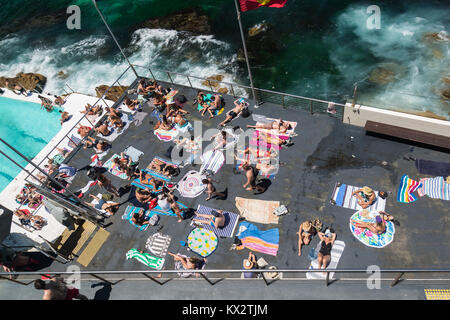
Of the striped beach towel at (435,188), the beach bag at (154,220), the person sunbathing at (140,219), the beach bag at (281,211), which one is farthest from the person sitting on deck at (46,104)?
the striped beach towel at (435,188)

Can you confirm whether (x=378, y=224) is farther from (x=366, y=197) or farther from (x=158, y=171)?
(x=158, y=171)

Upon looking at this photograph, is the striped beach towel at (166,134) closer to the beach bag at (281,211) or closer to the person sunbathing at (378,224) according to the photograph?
the beach bag at (281,211)

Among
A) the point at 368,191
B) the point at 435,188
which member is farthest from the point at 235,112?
the point at 435,188

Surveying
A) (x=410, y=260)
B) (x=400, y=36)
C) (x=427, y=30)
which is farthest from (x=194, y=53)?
(x=410, y=260)

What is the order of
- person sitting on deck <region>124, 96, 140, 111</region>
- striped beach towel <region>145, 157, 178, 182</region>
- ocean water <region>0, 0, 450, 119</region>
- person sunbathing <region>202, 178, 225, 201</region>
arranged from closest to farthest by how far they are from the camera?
person sunbathing <region>202, 178, 225, 201</region>, striped beach towel <region>145, 157, 178, 182</region>, person sitting on deck <region>124, 96, 140, 111</region>, ocean water <region>0, 0, 450, 119</region>

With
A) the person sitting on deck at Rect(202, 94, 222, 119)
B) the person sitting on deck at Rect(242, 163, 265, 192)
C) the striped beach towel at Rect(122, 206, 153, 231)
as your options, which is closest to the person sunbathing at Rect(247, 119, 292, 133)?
the person sitting on deck at Rect(242, 163, 265, 192)

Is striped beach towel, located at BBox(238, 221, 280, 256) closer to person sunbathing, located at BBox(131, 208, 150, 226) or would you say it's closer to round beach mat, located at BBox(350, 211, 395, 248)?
round beach mat, located at BBox(350, 211, 395, 248)

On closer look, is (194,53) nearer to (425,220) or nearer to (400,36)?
(400,36)
